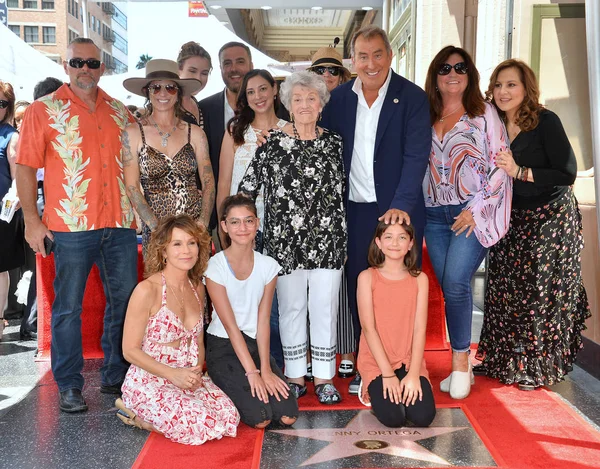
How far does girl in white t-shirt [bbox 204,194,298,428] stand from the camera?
3.34m

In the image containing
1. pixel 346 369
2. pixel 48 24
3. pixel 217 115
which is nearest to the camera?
pixel 346 369

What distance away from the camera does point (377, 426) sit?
3.31 meters

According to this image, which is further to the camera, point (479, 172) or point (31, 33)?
point (31, 33)

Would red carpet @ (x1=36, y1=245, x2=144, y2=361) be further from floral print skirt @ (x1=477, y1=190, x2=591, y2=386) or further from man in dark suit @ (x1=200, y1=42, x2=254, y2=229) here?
floral print skirt @ (x1=477, y1=190, x2=591, y2=386)

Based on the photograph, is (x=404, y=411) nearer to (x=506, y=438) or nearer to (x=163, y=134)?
(x=506, y=438)

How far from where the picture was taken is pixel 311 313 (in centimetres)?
363

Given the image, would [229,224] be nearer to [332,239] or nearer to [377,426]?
[332,239]

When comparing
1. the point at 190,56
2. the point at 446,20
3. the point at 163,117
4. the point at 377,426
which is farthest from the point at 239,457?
the point at 446,20

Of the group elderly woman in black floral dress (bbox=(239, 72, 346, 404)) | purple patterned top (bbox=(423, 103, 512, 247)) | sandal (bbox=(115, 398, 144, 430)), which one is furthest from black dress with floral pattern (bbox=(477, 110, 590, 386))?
sandal (bbox=(115, 398, 144, 430))

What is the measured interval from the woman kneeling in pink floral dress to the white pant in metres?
0.43

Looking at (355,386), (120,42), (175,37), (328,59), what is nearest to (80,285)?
(355,386)

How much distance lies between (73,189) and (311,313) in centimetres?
134

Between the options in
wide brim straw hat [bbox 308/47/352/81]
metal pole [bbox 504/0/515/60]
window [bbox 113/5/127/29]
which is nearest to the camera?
wide brim straw hat [bbox 308/47/352/81]

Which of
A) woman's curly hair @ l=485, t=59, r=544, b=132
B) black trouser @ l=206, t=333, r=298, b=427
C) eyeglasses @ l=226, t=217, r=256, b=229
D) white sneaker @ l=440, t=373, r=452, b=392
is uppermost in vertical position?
woman's curly hair @ l=485, t=59, r=544, b=132
